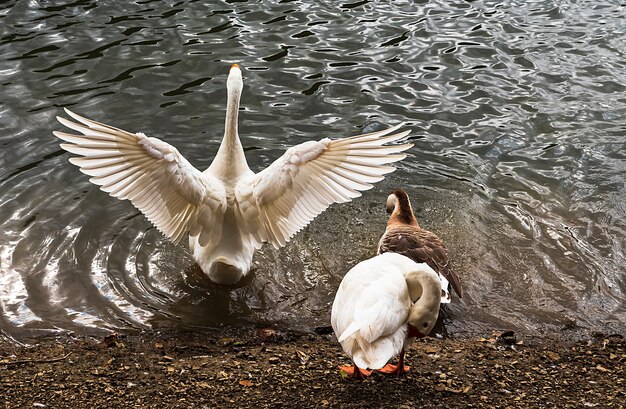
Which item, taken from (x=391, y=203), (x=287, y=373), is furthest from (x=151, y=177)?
(x=391, y=203)

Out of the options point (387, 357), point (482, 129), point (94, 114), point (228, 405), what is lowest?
point (482, 129)

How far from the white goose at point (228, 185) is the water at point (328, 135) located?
2.05 ft

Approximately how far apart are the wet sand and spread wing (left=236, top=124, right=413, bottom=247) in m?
1.10

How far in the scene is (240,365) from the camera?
6.23 metres

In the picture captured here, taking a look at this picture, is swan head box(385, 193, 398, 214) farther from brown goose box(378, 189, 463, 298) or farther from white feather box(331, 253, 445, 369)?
white feather box(331, 253, 445, 369)

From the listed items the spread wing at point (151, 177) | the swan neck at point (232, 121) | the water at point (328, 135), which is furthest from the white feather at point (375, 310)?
the swan neck at point (232, 121)

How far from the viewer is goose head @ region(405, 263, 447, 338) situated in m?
5.71

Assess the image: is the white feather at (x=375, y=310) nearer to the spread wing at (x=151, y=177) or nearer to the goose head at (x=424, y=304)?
the goose head at (x=424, y=304)

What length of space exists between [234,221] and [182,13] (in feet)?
23.7

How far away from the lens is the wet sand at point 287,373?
5629 mm

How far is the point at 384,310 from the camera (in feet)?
18.0

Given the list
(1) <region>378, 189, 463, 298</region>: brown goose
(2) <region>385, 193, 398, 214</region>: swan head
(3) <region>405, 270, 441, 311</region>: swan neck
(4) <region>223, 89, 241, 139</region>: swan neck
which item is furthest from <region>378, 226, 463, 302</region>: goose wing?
(4) <region>223, 89, 241, 139</region>: swan neck

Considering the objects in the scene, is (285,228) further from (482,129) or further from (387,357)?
(482,129)

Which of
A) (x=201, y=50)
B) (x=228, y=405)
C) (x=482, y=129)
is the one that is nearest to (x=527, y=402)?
(x=228, y=405)
